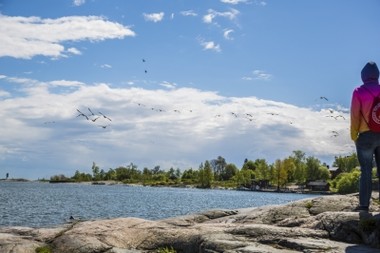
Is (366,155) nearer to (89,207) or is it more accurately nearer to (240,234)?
(240,234)

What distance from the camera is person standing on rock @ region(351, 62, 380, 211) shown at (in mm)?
13555

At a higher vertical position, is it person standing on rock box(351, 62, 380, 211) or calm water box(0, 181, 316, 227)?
person standing on rock box(351, 62, 380, 211)

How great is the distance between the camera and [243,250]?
1196 cm

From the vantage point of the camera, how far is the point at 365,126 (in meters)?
13.6

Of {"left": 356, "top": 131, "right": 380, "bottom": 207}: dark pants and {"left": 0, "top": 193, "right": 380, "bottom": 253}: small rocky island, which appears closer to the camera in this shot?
{"left": 0, "top": 193, "right": 380, "bottom": 253}: small rocky island

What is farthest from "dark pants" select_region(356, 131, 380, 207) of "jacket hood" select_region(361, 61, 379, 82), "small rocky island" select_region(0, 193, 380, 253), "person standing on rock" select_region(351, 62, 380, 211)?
"jacket hood" select_region(361, 61, 379, 82)

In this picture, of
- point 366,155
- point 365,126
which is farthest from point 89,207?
point 365,126

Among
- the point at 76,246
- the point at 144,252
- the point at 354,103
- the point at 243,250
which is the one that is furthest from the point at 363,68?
the point at 76,246

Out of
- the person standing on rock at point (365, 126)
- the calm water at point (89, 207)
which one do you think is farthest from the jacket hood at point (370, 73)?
the calm water at point (89, 207)

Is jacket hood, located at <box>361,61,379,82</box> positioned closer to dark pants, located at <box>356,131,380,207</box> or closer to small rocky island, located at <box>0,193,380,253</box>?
dark pants, located at <box>356,131,380,207</box>

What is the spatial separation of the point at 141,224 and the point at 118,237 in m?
1.45

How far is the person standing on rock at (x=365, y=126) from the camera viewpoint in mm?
13555

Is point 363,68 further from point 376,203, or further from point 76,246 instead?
point 76,246

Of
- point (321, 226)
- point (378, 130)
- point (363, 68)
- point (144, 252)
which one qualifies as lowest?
Result: point (144, 252)
